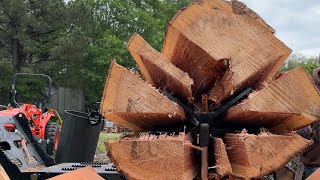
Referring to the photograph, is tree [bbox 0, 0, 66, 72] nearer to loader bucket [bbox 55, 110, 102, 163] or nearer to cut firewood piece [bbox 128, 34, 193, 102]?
→ loader bucket [bbox 55, 110, 102, 163]

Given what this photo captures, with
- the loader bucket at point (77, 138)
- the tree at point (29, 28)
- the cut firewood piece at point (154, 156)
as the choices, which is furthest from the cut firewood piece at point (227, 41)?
the tree at point (29, 28)

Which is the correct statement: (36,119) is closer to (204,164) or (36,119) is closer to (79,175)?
(79,175)

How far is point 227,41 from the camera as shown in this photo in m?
2.77

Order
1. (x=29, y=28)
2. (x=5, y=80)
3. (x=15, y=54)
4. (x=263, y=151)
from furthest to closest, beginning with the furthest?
(x=29, y=28)
(x=15, y=54)
(x=5, y=80)
(x=263, y=151)

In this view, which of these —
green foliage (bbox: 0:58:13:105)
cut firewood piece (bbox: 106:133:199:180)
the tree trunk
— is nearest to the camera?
cut firewood piece (bbox: 106:133:199:180)

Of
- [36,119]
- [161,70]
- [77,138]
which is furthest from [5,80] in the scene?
[161,70]

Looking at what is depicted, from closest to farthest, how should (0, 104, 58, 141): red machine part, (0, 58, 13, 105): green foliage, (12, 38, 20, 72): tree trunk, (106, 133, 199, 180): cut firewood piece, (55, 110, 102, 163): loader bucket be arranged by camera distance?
(106, 133, 199, 180): cut firewood piece, (55, 110, 102, 163): loader bucket, (0, 104, 58, 141): red machine part, (0, 58, 13, 105): green foliage, (12, 38, 20, 72): tree trunk

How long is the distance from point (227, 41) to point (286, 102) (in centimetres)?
42

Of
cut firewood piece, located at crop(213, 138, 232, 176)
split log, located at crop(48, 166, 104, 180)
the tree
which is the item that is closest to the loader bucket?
split log, located at crop(48, 166, 104, 180)

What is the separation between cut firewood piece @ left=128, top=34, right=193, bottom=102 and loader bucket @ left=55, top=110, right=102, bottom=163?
1959mm

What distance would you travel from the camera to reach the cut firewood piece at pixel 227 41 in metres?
2.75

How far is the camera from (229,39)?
9.09 feet

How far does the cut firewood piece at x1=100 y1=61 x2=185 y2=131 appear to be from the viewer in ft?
8.87

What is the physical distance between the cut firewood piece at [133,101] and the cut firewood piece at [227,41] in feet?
0.97
